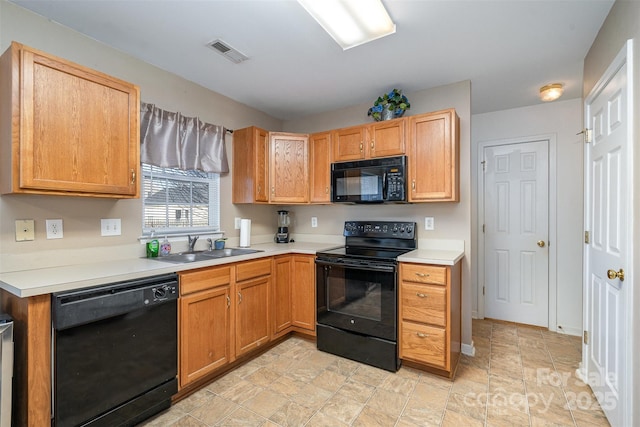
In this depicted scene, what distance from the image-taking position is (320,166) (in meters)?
3.17

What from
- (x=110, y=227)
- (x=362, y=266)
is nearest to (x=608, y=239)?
(x=362, y=266)

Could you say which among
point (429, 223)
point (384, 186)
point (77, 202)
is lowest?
point (429, 223)

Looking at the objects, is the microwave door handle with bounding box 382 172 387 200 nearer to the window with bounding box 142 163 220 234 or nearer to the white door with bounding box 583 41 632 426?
the white door with bounding box 583 41 632 426

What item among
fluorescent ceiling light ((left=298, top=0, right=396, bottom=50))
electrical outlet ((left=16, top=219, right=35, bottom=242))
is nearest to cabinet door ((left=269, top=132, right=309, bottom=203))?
fluorescent ceiling light ((left=298, top=0, right=396, bottom=50))

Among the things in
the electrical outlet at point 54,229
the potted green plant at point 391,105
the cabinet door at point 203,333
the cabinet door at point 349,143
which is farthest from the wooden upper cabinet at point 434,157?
the electrical outlet at point 54,229

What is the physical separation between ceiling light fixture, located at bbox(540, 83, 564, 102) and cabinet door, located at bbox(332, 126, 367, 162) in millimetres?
1718

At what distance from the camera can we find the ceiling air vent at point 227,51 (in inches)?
83.1

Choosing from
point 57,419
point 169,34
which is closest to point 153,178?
point 169,34

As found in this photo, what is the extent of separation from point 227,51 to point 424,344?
2.65 m

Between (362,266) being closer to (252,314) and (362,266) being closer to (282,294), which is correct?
(282,294)

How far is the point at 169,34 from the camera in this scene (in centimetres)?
201

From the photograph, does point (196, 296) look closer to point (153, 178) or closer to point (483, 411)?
point (153, 178)

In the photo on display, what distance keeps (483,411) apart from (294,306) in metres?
1.70

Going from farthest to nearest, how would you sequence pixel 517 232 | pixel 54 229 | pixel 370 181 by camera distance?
pixel 517 232 < pixel 370 181 < pixel 54 229
